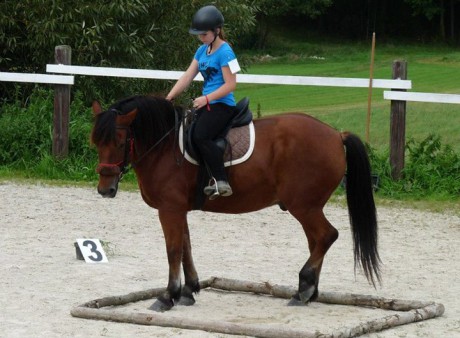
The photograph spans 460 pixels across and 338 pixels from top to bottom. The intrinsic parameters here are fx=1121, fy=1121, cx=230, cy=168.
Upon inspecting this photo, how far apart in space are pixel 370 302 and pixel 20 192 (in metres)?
6.13

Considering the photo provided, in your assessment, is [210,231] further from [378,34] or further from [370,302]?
[378,34]

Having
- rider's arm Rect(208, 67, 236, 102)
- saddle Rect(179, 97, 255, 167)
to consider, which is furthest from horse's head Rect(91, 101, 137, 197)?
rider's arm Rect(208, 67, 236, 102)

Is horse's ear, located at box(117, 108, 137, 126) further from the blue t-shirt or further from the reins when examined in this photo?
the blue t-shirt

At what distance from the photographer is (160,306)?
7461mm

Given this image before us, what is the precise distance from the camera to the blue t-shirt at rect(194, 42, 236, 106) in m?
7.48

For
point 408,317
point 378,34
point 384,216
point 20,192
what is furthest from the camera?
point 378,34

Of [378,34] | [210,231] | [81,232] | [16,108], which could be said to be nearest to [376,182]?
[210,231]

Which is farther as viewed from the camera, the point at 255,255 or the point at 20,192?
the point at 20,192

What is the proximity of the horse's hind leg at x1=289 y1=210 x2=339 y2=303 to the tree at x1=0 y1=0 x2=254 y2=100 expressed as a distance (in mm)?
8469

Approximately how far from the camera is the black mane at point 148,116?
7449 mm

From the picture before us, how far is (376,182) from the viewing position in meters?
12.8

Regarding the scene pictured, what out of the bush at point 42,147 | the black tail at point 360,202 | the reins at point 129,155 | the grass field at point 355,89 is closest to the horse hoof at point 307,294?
the black tail at point 360,202

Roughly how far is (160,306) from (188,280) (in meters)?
0.40

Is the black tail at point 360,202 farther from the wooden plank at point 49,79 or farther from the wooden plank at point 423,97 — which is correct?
the wooden plank at point 49,79
